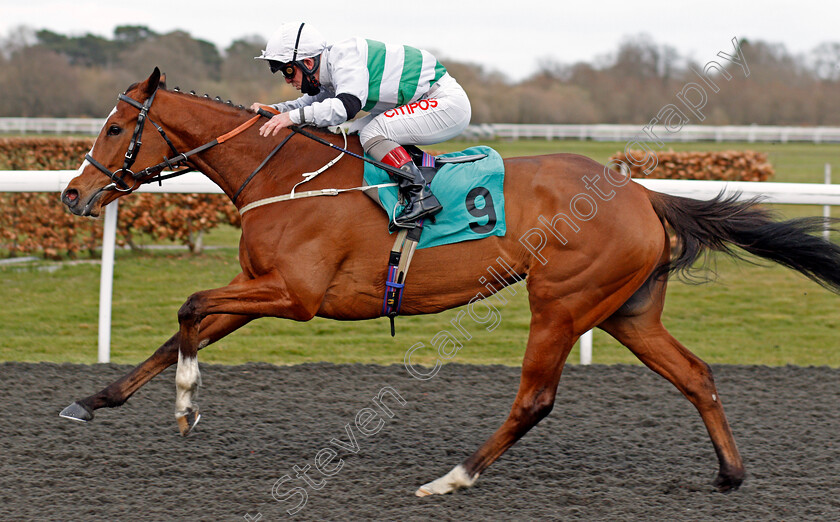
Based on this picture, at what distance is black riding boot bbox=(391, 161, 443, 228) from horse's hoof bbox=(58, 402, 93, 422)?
1.66m

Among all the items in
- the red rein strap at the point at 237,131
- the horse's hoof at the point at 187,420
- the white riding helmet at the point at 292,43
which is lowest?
the horse's hoof at the point at 187,420

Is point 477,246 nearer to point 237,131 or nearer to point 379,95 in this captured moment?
point 379,95

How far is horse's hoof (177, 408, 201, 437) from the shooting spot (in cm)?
354

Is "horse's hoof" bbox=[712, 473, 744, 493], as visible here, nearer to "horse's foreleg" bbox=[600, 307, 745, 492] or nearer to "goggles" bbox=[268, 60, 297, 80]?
"horse's foreleg" bbox=[600, 307, 745, 492]

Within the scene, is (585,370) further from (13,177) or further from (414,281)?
(13,177)

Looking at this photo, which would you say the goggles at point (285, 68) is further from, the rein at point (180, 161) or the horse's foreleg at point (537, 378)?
the horse's foreleg at point (537, 378)

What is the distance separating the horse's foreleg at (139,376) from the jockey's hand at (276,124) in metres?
0.85

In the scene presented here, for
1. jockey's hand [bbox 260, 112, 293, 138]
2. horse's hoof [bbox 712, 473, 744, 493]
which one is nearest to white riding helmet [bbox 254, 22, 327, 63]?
jockey's hand [bbox 260, 112, 293, 138]

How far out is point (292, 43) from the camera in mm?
3451

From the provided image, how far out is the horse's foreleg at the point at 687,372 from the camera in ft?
11.1

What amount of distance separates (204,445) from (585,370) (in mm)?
2457

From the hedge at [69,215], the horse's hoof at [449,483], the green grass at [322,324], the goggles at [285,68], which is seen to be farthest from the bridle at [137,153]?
the hedge at [69,215]

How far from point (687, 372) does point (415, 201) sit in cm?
137

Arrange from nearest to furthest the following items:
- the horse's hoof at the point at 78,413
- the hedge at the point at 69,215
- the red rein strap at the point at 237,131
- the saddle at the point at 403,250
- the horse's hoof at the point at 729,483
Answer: the horse's hoof at the point at 729,483
the saddle at the point at 403,250
the red rein strap at the point at 237,131
the horse's hoof at the point at 78,413
the hedge at the point at 69,215
